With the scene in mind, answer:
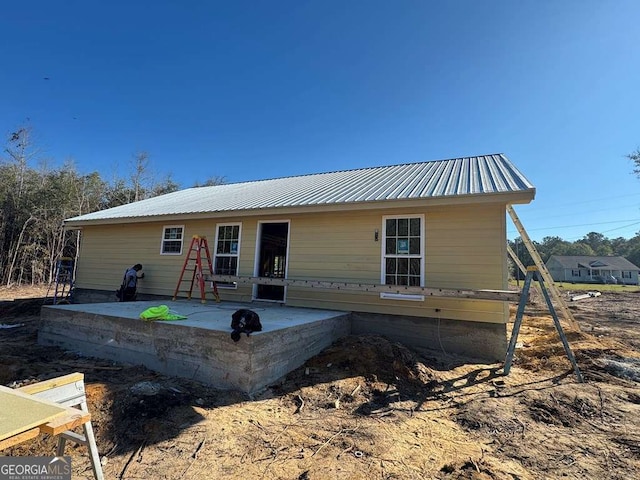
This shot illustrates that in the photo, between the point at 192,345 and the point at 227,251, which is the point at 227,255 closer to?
the point at 227,251

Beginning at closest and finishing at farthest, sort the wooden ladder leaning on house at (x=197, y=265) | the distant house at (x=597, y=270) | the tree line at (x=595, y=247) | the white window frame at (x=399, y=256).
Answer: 1. the white window frame at (x=399, y=256)
2. the wooden ladder leaning on house at (x=197, y=265)
3. the distant house at (x=597, y=270)
4. the tree line at (x=595, y=247)

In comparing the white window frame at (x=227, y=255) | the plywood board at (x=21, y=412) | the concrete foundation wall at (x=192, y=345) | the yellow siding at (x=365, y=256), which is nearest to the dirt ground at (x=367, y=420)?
the concrete foundation wall at (x=192, y=345)

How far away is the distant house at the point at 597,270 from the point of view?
46781mm

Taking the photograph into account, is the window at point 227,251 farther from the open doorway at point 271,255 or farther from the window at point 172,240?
the window at point 172,240

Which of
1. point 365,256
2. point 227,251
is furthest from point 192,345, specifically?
point 227,251

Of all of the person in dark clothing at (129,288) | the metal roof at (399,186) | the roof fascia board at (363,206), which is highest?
the metal roof at (399,186)

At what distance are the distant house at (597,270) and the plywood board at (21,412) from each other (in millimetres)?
61143

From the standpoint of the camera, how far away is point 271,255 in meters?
12.5

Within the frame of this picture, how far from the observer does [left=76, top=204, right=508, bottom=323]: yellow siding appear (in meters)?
6.08

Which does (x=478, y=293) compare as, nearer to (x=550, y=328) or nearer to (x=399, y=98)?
(x=550, y=328)

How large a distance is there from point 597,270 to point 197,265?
61177 mm

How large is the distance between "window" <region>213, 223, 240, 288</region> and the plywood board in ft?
23.1

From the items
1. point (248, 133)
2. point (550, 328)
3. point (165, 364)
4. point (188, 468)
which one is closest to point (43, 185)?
point (248, 133)

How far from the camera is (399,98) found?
986 cm
